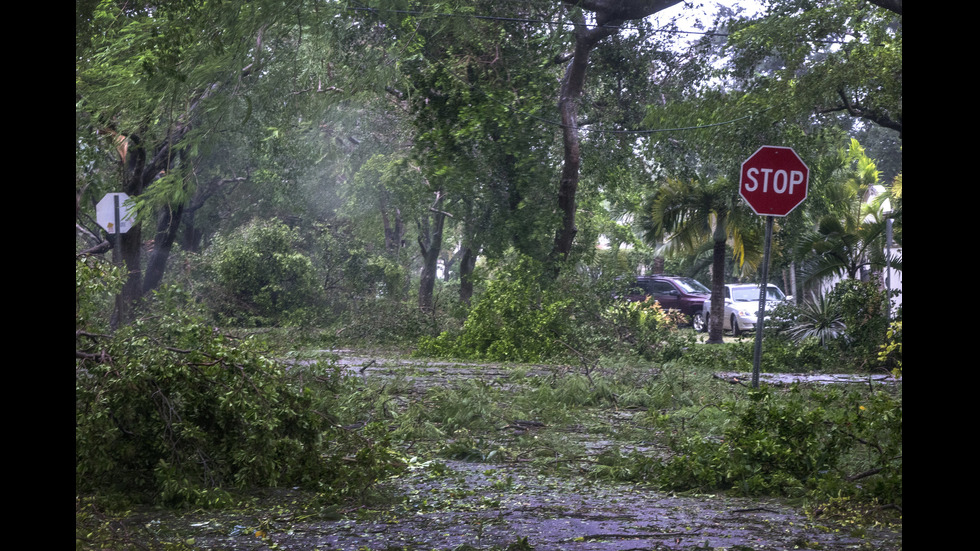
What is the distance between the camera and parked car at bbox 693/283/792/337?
27.9m

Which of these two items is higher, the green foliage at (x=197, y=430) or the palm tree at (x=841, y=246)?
the palm tree at (x=841, y=246)

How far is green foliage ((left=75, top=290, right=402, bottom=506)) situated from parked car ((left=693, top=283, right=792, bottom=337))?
22.9 meters

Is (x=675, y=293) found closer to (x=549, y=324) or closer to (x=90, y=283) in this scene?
(x=549, y=324)

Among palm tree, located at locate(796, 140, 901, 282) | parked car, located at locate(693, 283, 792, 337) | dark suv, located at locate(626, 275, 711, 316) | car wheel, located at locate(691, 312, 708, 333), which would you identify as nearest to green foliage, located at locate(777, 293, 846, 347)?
palm tree, located at locate(796, 140, 901, 282)

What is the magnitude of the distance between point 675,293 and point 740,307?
401cm

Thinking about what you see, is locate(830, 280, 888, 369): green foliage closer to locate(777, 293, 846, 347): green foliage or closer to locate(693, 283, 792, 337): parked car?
locate(777, 293, 846, 347): green foliage

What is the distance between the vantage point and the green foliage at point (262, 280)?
26.0 meters

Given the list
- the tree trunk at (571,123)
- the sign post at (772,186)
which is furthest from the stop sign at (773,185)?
the tree trunk at (571,123)

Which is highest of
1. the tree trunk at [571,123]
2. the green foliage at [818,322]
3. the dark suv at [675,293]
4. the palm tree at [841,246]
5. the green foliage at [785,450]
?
the tree trunk at [571,123]

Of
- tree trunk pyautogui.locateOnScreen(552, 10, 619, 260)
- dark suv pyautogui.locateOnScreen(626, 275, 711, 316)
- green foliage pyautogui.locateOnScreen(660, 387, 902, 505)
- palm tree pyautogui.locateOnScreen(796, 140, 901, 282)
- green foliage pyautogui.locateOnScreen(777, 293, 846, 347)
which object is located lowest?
green foliage pyautogui.locateOnScreen(660, 387, 902, 505)

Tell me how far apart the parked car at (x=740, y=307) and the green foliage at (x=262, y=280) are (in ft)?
41.9

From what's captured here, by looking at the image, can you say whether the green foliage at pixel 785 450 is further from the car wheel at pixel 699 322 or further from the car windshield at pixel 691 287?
the car windshield at pixel 691 287

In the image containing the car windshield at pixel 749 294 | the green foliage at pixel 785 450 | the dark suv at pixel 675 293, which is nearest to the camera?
the green foliage at pixel 785 450
